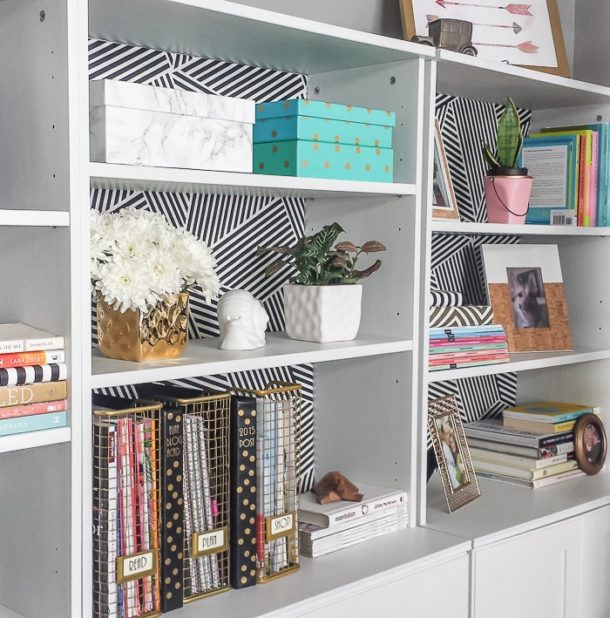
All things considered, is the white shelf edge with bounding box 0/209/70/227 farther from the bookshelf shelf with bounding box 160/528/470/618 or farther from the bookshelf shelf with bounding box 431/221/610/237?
the bookshelf shelf with bounding box 431/221/610/237

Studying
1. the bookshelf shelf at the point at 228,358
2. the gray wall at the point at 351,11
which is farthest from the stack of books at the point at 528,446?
the gray wall at the point at 351,11

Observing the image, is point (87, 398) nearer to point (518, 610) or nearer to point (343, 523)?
point (343, 523)

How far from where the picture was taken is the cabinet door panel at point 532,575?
1.95 m

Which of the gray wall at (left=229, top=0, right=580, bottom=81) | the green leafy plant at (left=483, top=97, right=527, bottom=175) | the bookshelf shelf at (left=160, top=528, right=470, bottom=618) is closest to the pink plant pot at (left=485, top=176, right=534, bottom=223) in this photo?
the green leafy plant at (left=483, top=97, right=527, bottom=175)

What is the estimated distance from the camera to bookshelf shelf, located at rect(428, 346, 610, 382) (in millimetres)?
2064

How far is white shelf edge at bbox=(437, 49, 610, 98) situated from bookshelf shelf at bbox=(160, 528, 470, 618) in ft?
3.22

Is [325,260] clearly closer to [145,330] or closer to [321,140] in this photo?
[321,140]

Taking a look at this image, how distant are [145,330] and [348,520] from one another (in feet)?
1.98

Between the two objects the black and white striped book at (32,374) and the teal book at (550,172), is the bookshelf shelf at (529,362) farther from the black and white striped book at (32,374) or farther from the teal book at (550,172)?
the black and white striped book at (32,374)

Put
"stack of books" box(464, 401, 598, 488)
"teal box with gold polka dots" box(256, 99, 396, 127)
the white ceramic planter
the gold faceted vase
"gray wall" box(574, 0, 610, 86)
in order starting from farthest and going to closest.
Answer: "gray wall" box(574, 0, 610, 86) → "stack of books" box(464, 401, 598, 488) → the white ceramic planter → "teal box with gold polka dots" box(256, 99, 396, 127) → the gold faceted vase

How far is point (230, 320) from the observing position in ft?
5.74

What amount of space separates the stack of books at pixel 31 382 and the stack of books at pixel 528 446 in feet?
4.53

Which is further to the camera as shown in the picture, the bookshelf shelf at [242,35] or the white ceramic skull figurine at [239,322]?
the white ceramic skull figurine at [239,322]

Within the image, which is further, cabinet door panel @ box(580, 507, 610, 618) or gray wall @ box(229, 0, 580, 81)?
cabinet door panel @ box(580, 507, 610, 618)
